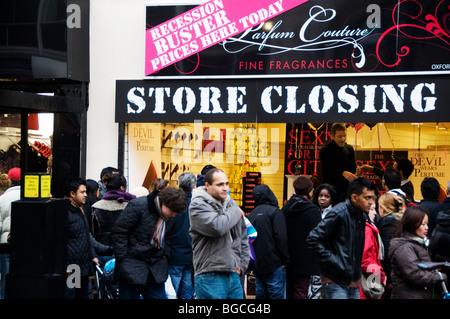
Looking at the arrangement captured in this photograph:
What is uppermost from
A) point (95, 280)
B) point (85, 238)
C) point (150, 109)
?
point (150, 109)

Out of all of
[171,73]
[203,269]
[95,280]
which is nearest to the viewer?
[203,269]

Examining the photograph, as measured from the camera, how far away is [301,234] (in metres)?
9.09

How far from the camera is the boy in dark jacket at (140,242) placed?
773 centimetres

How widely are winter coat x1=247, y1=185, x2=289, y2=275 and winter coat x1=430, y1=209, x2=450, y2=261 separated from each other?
202cm

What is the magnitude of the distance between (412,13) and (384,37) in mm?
571

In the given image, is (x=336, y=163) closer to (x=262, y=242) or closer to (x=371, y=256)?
(x=262, y=242)

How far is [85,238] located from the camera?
8.52m

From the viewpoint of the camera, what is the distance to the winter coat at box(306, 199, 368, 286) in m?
6.89

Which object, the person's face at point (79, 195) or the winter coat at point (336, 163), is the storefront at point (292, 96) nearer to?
the winter coat at point (336, 163)

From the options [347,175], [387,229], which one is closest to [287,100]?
[347,175]

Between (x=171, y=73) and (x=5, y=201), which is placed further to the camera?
(x=171, y=73)

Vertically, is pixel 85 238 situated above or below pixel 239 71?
below

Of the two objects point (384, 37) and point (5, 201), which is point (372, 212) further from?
point (5, 201)
